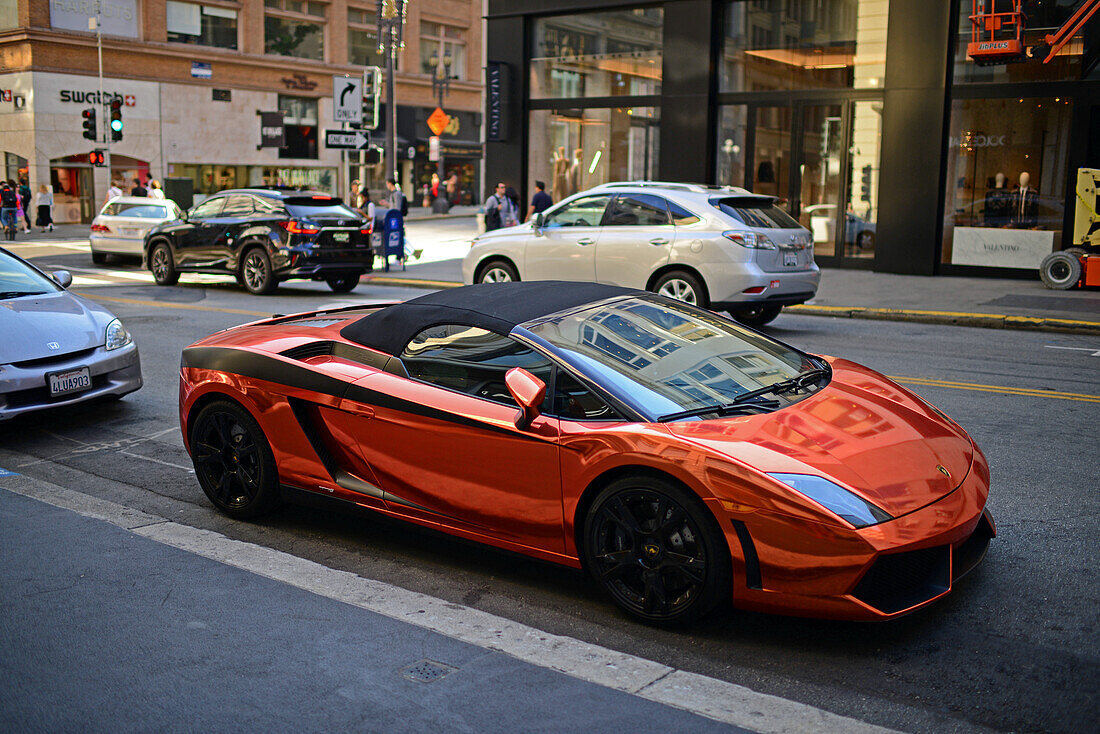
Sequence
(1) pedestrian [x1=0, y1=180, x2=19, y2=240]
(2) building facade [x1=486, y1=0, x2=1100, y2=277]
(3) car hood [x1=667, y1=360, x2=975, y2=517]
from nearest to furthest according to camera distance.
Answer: (3) car hood [x1=667, y1=360, x2=975, y2=517] → (2) building facade [x1=486, y1=0, x2=1100, y2=277] → (1) pedestrian [x1=0, y1=180, x2=19, y2=240]

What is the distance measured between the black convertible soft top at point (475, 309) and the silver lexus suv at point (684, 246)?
23.4 feet

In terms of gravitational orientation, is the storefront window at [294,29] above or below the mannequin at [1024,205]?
above

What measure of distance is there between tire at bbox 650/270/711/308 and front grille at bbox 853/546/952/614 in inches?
341

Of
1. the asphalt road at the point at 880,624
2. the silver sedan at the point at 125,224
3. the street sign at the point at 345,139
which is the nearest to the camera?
the asphalt road at the point at 880,624

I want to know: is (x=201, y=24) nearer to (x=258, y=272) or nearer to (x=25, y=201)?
(x=25, y=201)

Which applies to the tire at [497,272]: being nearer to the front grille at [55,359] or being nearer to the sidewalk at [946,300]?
the sidewalk at [946,300]

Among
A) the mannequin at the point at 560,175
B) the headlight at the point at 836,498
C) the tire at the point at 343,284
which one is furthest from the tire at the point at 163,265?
the headlight at the point at 836,498

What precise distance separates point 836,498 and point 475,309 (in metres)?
1.98

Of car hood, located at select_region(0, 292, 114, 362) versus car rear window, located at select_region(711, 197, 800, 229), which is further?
car rear window, located at select_region(711, 197, 800, 229)

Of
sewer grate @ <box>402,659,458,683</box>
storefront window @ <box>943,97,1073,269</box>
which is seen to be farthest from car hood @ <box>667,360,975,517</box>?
storefront window @ <box>943,97,1073,269</box>

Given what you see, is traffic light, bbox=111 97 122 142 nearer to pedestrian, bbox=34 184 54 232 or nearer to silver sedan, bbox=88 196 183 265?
pedestrian, bbox=34 184 54 232

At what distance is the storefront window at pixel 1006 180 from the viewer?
1881cm

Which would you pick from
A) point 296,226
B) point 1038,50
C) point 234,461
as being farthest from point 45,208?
point 234,461

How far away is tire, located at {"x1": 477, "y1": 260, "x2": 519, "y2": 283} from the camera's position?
14641mm
